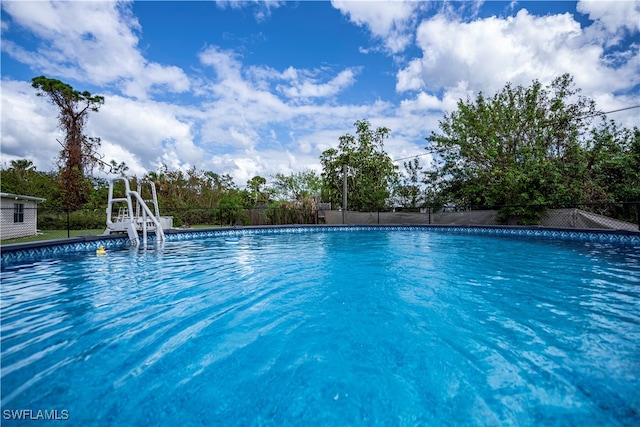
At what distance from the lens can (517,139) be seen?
44.2 ft

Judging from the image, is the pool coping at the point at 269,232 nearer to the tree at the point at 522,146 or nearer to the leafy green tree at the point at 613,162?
the tree at the point at 522,146

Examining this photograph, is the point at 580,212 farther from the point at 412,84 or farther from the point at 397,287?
the point at 397,287

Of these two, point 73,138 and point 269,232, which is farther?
point 73,138

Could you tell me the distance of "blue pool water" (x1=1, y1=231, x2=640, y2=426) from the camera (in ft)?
5.16

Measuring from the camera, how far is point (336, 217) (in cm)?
1517

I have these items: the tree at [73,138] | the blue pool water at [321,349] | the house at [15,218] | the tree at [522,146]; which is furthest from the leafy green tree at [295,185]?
the blue pool water at [321,349]

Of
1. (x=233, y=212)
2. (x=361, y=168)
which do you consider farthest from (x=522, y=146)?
(x=233, y=212)

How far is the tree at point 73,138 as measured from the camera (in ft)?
55.2

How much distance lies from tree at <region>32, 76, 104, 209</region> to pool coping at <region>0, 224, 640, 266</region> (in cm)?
1155

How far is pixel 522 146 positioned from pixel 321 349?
15365 mm

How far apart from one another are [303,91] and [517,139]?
11.1m

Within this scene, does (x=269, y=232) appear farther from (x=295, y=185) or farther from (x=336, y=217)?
(x=295, y=185)

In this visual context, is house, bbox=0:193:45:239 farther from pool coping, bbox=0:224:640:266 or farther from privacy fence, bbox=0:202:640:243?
pool coping, bbox=0:224:640:266

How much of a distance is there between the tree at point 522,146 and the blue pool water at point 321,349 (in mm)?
9024
